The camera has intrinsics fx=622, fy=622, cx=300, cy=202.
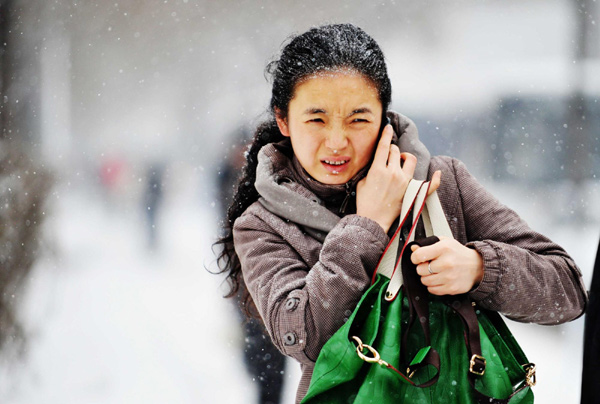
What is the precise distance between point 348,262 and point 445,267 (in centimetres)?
19

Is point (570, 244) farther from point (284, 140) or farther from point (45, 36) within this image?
point (45, 36)

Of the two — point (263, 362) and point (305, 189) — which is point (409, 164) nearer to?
point (305, 189)

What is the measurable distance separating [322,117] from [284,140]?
0.27m

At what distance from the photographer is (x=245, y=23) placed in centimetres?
394

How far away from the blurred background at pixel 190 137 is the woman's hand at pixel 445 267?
145 centimetres

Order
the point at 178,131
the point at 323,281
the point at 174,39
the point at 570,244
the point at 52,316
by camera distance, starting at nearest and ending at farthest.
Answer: the point at 323,281 → the point at 52,316 → the point at 570,244 → the point at 174,39 → the point at 178,131

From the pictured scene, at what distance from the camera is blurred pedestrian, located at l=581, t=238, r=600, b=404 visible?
57.2 inches

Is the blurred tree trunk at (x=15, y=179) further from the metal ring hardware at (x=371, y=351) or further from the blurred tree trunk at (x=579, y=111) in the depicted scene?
the blurred tree trunk at (x=579, y=111)

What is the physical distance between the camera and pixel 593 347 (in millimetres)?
1482

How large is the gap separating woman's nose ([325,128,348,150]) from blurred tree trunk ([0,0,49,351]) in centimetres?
241

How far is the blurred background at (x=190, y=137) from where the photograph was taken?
3.43m

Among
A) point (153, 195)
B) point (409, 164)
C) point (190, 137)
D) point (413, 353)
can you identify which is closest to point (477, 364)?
point (413, 353)

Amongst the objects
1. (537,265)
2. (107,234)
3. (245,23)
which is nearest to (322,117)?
(537,265)

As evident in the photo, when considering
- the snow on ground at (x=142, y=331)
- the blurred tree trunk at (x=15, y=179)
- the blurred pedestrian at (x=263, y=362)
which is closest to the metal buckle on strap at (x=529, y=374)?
the blurred pedestrian at (x=263, y=362)
